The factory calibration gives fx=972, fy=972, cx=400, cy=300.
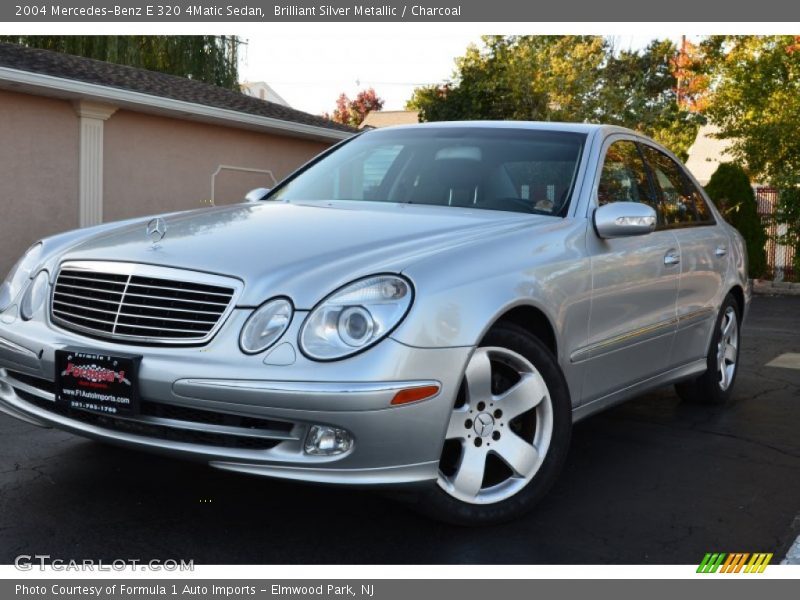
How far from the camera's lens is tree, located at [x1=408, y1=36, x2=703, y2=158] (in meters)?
24.6

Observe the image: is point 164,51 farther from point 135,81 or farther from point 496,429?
point 496,429

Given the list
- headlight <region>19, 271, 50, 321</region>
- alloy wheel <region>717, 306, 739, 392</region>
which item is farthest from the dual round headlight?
alloy wheel <region>717, 306, 739, 392</region>

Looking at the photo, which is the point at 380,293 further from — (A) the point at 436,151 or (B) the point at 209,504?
(A) the point at 436,151

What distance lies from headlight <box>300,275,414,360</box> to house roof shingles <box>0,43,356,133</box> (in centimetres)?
853

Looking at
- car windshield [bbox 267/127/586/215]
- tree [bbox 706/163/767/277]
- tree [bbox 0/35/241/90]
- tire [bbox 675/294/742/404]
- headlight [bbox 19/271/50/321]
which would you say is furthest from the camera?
tree [bbox 0/35/241/90]

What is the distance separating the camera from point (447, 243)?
3.56 m

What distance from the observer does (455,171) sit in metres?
4.65

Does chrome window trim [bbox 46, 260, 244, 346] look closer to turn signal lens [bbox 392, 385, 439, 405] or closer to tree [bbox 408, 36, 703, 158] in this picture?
turn signal lens [bbox 392, 385, 439, 405]

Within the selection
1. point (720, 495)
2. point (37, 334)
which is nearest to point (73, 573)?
point (37, 334)

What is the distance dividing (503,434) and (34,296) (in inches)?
73.5

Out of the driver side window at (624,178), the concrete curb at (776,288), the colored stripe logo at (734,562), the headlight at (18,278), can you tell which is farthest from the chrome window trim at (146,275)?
the concrete curb at (776,288)

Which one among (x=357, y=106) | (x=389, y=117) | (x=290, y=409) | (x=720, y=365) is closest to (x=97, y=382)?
(x=290, y=409)

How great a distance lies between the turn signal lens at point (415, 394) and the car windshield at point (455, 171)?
141cm

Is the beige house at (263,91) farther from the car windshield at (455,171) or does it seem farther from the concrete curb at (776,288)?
the car windshield at (455,171)
